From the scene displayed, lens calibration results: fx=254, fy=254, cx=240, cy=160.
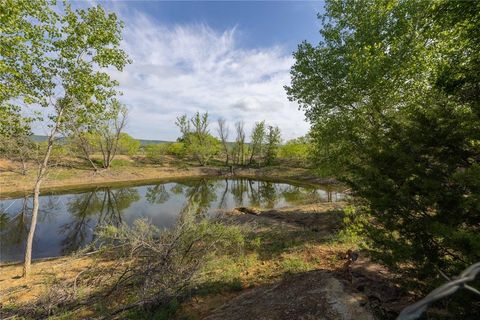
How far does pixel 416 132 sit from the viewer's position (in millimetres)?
4375

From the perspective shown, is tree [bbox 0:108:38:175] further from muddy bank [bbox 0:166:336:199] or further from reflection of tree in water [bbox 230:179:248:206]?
reflection of tree in water [bbox 230:179:248:206]

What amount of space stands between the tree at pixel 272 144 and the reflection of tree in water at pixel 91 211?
28.5 m

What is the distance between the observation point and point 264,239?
10.7m

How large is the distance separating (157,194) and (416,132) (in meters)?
26.0

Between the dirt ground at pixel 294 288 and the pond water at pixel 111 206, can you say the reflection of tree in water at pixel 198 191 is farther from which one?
the dirt ground at pixel 294 288

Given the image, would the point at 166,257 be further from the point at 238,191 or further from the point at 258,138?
the point at 258,138

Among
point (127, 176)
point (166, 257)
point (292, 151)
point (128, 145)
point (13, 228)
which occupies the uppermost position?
point (128, 145)

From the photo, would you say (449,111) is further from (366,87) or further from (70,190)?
(70,190)

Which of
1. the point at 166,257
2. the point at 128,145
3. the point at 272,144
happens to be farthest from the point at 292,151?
the point at 166,257

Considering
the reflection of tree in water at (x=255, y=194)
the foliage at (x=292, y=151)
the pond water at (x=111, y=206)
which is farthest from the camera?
the foliage at (x=292, y=151)

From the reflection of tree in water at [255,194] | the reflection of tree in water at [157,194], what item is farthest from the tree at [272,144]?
the reflection of tree in water at [157,194]

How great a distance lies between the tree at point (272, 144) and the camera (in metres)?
50.2

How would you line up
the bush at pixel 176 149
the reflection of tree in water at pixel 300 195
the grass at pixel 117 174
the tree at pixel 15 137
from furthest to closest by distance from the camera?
1. the bush at pixel 176 149
2. the grass at pixel 117 174
3. the reflection of tree in water at pixel 300 195
4. the tree at pixel 15 137

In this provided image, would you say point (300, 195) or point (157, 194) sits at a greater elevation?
point (300, 195)
